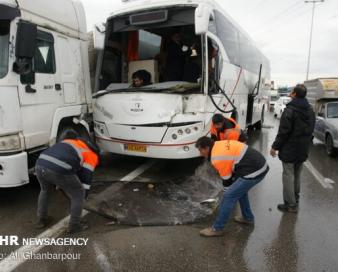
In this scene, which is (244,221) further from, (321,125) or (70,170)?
(321,125)

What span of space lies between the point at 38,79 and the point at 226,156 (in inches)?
123

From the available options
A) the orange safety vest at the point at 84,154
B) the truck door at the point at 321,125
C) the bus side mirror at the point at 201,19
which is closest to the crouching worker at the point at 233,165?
the orange safety vest at the point at 84,154

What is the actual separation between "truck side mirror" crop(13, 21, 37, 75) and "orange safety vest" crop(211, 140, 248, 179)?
2.79 metres

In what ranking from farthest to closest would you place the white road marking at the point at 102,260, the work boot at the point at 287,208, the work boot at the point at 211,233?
the work boot at the point at 287,208, the work boot at the point at 211,233, the white road marking at the point at 102,260

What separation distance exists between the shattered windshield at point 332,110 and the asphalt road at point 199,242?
445 centimetres

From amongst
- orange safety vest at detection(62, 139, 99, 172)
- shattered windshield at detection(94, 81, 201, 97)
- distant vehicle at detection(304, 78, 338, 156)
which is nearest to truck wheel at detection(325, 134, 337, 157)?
distant vehicle at detection(304, 78, 338, 156)

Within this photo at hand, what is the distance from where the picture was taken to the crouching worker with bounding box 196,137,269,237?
11.9ft

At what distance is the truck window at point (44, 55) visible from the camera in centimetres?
491

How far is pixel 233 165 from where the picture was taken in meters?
3.73

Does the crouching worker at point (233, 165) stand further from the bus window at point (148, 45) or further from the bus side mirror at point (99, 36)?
the bus window at point (148, 45)

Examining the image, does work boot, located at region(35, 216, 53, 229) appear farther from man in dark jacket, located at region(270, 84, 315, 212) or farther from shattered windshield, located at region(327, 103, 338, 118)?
shattered windshield, located at region(327, 103, 338, 118)

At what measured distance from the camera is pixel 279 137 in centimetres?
473

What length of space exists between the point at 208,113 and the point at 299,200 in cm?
214

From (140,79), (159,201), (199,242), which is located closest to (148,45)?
(140,79)
